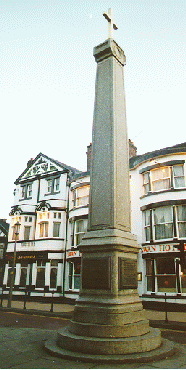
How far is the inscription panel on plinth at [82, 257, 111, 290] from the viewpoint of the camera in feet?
21.5

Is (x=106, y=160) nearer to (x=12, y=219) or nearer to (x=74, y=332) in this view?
(x=74, y=332)

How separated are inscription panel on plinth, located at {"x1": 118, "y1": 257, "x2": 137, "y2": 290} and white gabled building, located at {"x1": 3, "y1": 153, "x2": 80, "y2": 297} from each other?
17.5 m

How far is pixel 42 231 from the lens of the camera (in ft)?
84.5

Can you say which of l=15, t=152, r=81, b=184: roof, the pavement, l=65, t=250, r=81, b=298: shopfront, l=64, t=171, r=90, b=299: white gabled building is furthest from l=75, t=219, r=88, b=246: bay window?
the pavement

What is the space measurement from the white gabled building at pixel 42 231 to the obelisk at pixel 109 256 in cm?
1746

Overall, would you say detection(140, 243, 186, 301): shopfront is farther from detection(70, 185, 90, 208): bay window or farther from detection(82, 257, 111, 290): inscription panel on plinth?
detection(82, 257, 111, 290): inscription panel on plinth

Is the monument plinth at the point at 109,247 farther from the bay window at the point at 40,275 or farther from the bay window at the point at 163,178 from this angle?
the bay window at the point at 40,275

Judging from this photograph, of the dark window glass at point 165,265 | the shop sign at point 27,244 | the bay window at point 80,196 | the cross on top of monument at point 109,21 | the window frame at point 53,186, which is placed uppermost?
the cross on top of monument at point 109,21

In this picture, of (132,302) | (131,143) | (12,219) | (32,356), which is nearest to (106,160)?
(132,302)

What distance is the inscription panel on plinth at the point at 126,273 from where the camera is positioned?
21.6 feet

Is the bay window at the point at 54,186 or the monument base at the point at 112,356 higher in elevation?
the bay window at the point at 54,186

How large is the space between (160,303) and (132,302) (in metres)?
12.5

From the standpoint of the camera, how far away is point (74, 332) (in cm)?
612

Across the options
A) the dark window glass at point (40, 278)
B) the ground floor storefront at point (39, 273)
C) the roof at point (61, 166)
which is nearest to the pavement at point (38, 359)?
the ground floor storefront at point (39, 273)
